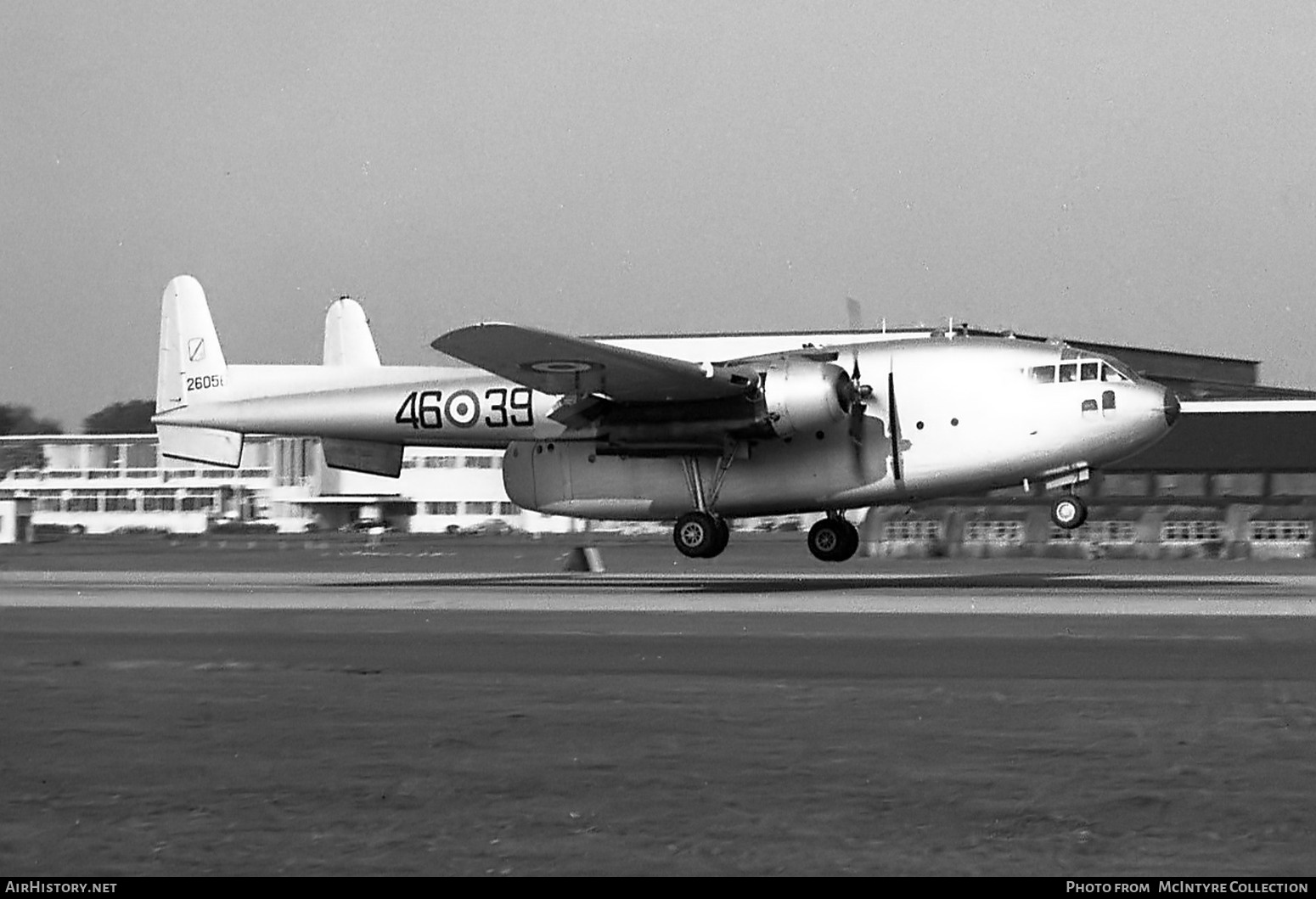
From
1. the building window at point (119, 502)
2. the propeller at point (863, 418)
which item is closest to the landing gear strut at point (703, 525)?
the propeller at point (863, 418)

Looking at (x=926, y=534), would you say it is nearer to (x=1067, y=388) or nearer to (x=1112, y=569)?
(x=1112, y=569)

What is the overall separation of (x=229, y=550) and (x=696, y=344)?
79.6ft

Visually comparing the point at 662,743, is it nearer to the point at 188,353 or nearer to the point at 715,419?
the point at 715,419

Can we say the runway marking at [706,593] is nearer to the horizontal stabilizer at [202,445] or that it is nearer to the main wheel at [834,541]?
the main wheel at [834,541]

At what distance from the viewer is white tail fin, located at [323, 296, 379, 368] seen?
4178 cm

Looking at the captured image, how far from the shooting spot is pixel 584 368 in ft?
111

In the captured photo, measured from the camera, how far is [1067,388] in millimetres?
32969

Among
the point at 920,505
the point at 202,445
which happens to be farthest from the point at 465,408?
the point at 920,505

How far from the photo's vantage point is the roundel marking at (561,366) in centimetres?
3344

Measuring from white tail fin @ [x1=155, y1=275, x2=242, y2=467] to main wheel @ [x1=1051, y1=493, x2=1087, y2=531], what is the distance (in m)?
18.8

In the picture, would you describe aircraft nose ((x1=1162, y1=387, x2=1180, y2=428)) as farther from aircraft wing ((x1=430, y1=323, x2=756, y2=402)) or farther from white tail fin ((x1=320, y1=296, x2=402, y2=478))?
white tail fin ((x1=320, y1=296, x2=402, y2=478))

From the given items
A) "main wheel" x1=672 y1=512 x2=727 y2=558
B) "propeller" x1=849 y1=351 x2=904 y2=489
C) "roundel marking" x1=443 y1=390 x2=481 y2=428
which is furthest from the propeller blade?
"roundel marking" x1=443 y1=390 x2=481 y2=428

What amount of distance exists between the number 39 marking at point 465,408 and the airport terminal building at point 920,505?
16507 mm
